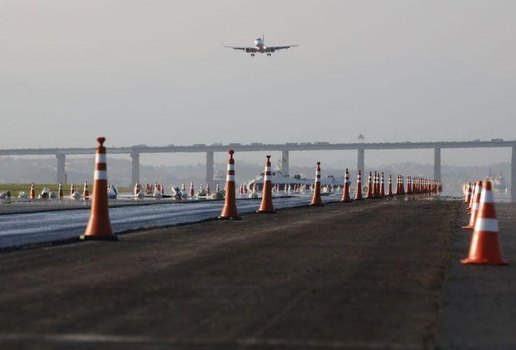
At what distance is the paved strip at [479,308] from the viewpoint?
5.60m

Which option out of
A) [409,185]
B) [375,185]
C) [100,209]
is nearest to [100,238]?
[100,209]

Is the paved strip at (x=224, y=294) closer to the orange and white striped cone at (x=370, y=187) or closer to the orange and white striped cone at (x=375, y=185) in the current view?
the orange and white striped cone at (x=370, y=187)

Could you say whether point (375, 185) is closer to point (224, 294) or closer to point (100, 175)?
point (100, 175)

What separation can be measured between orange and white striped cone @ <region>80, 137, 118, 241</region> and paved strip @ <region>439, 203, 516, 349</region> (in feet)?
13.9

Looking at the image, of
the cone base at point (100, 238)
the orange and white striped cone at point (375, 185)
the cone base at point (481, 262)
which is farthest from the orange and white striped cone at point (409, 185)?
the cone base at point (481, 262)

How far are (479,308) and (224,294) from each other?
1.68 m

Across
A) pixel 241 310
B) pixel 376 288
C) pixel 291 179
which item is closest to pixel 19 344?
pixel 241 310

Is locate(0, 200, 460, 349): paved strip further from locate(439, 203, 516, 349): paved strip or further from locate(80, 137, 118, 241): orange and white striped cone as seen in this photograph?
locate(80, 137, 118, 241): orange and white striped cone

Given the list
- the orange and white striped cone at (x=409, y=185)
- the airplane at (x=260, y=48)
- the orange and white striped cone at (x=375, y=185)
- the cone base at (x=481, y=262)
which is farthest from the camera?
the airplane at (x=260, y=48)

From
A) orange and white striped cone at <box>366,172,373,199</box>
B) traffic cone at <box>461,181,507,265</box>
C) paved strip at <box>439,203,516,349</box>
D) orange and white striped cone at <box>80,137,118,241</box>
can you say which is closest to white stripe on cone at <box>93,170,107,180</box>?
orange and white striped cone at <box>80,137,118,241</box>

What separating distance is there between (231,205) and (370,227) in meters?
3.29

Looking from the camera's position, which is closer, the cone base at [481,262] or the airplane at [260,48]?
the cone base at [481,262]

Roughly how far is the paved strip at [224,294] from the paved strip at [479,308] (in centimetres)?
12

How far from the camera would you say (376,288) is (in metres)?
7.77
